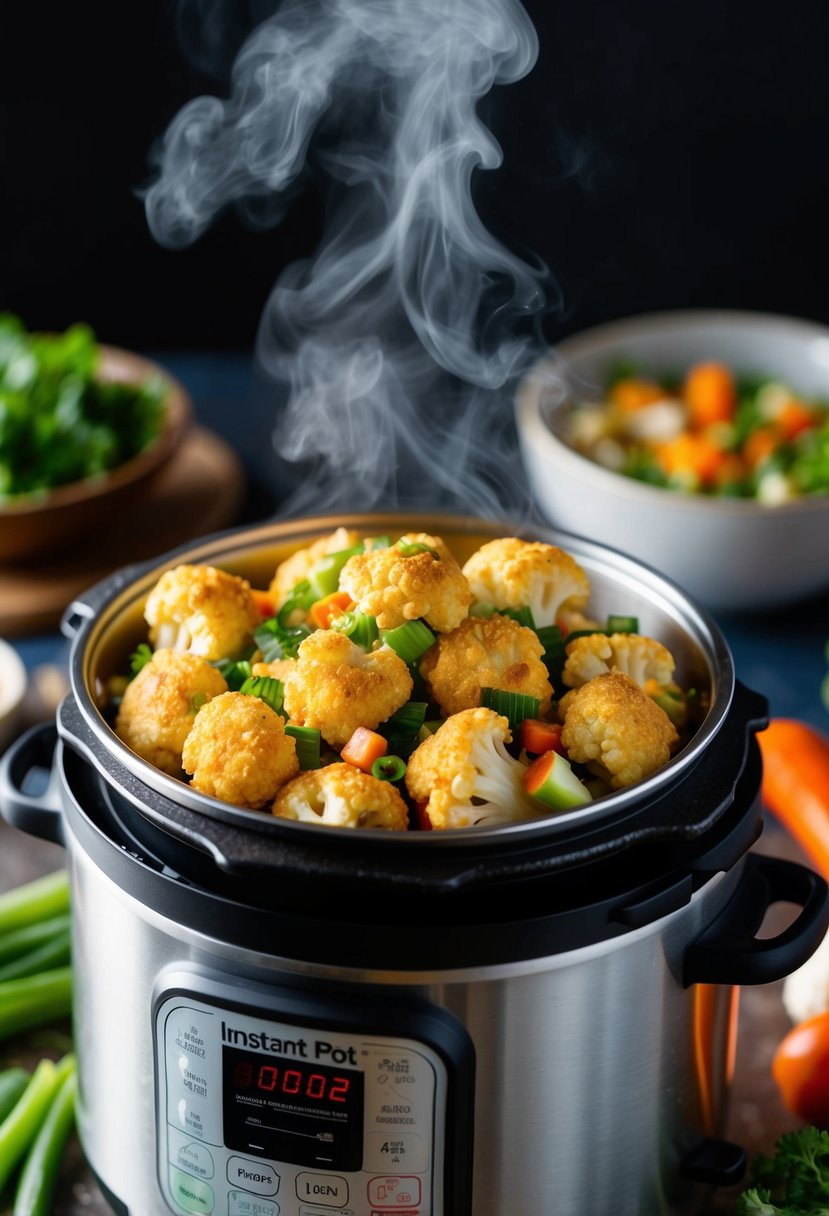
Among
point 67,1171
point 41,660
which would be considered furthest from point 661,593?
point 41,660

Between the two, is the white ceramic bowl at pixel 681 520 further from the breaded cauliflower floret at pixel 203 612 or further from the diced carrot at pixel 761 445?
the breaded cauliflower floret at pixel 203 612

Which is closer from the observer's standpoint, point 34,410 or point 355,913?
point 355,913

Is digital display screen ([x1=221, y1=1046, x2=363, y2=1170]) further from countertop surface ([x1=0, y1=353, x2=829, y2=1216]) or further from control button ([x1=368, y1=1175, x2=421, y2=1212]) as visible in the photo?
countertop surface ([x1=0, y1=353, x2=829, y2=1216])

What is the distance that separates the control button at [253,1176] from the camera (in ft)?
4.32

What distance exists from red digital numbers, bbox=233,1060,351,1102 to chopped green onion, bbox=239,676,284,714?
1.16 ft

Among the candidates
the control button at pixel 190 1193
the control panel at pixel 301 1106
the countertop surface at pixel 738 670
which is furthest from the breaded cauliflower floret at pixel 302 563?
the countertop surface at pixel 738 670

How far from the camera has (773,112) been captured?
3301mm

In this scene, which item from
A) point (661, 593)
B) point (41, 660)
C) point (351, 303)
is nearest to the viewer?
point (661, 593)

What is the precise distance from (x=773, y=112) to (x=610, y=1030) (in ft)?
8.72

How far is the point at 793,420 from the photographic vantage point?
2975 mm

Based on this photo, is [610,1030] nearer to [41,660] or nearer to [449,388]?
[41,660]

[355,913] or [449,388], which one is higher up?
[355,913]

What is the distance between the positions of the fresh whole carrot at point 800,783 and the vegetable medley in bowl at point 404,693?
69 centimetres

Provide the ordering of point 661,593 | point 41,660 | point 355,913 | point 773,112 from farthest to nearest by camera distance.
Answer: point 773,112
point 41,660
point 661,593
point 355,913
